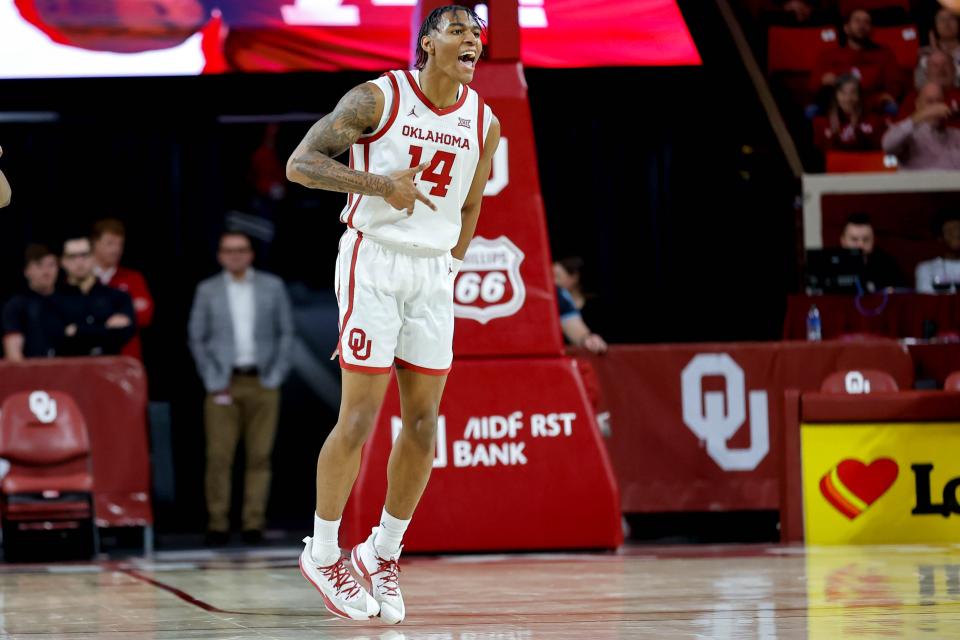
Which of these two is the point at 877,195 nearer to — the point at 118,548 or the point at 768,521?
the point at 768,521

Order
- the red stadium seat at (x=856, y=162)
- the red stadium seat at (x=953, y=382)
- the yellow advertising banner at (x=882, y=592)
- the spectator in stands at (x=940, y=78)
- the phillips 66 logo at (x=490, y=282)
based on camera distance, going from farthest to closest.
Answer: the spectator in stands at (x=940, y=78)
the red stadium seat at (x=856, y=162)
the red stadium seat at (x=953, y=382)
the phillips 66 logo at (x=490, y=282)
the yellow advertising banner at (x=882, y=592)

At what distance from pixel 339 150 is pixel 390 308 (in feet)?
1.85

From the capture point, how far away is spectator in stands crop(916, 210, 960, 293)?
1096 centimetres

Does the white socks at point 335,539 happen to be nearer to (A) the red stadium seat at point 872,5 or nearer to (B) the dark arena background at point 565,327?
(B) the dark arena background at point 565,327

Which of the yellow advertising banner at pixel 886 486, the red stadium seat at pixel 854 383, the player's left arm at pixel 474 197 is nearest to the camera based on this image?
the player's left arm at pixel 474 197

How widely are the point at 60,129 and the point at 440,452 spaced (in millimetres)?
6256

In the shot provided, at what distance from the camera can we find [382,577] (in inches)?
203

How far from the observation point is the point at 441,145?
5.31 meters

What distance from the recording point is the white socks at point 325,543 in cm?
509

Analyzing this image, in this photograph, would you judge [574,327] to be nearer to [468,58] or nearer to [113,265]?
[113,265]

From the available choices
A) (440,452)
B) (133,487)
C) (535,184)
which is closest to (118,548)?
(133,487)

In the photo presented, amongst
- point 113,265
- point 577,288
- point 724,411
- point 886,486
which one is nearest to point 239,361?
point 113,265

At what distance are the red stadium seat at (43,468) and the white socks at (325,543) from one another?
12.8 ft

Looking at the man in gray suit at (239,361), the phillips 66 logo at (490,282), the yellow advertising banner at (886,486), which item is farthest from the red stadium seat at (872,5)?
the phillips 66 logo at (490,282)
